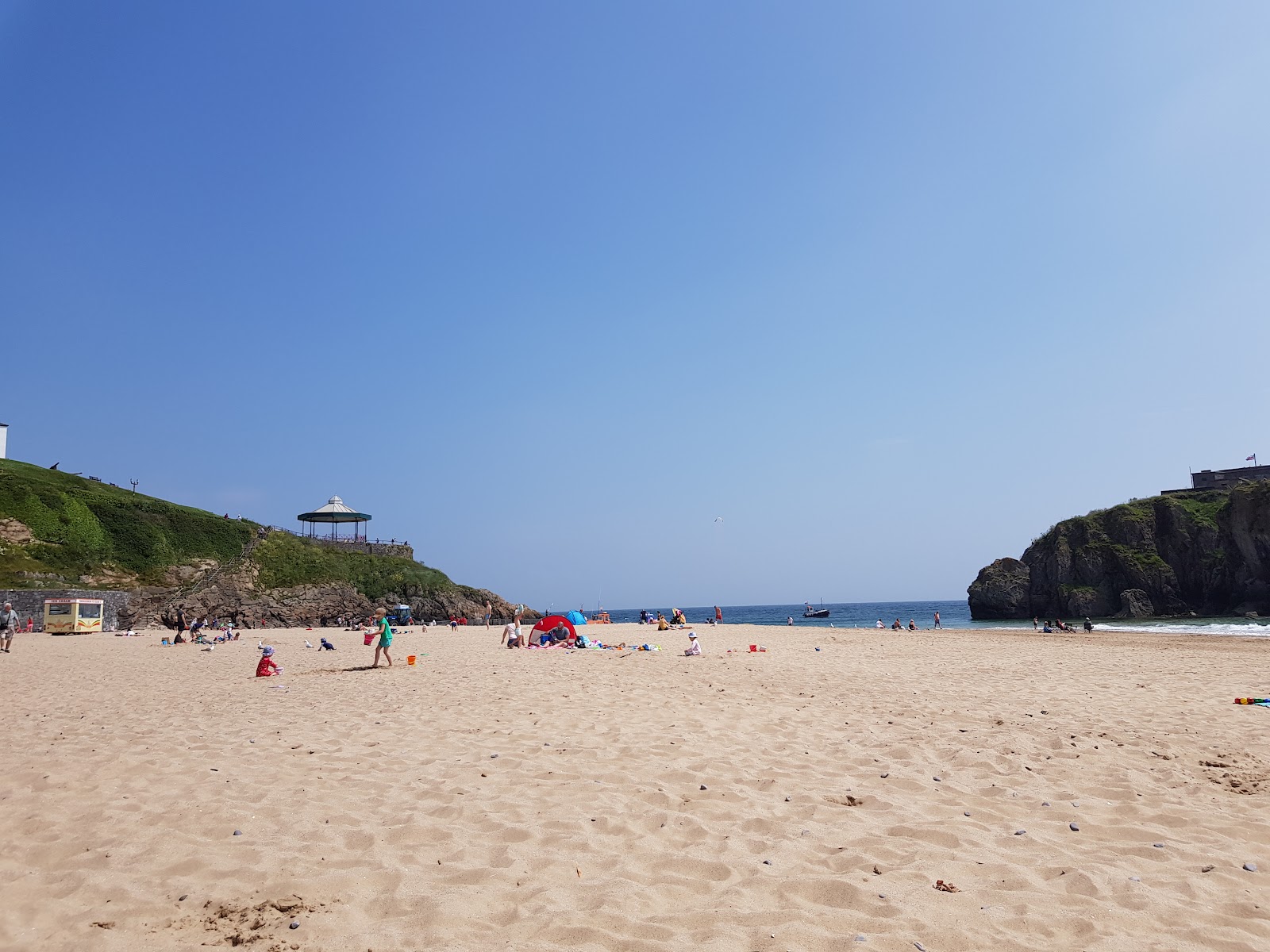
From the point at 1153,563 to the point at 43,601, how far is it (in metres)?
89.1

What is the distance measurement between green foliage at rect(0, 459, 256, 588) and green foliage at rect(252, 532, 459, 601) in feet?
11.0

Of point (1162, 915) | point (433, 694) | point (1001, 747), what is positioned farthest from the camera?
A: point (433, 694)

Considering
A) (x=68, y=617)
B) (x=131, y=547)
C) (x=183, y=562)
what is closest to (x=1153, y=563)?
(x=68, y=617)

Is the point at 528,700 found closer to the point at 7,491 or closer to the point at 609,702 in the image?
the point at 609,702

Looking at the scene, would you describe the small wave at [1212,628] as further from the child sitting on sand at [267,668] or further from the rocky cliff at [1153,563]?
the child sitting on sand at [267,668]

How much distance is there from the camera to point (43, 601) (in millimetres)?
41938

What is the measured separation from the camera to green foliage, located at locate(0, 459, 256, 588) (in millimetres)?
51094

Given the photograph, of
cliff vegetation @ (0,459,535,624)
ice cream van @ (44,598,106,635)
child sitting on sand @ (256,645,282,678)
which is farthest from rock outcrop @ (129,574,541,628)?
child sitting on sand @ (256,645,282,678)

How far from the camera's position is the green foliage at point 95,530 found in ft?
168

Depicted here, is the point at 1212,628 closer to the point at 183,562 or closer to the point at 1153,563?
the point at 1153,563

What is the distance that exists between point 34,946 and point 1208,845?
24.5 ft

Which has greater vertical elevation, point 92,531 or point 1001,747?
point 92,531

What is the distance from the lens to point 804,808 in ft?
19.0

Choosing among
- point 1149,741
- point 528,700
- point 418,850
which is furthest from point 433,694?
point 1149,741
